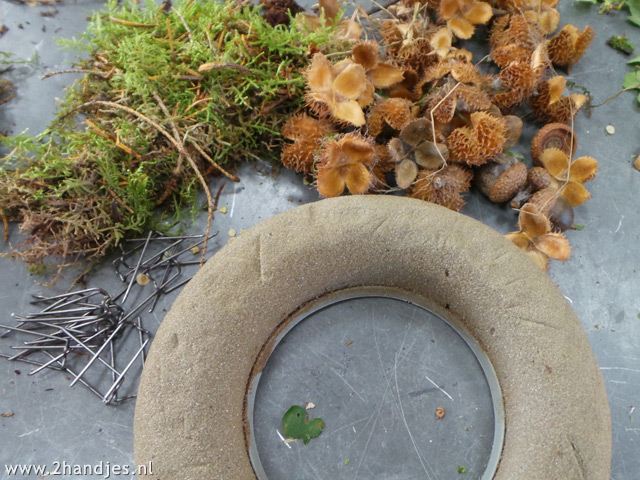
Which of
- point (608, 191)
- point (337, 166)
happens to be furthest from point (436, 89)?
point (608, 191)

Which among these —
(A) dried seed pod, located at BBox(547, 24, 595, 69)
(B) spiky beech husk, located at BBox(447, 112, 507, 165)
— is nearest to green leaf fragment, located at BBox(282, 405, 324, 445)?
(B) spiky beech husk, located at BBox(447, 112, 507, 165)

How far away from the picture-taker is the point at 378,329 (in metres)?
1.23

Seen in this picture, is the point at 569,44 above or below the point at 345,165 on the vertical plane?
above

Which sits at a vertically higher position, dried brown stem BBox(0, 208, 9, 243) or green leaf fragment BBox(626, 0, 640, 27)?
green leaf fragment BBox(626, 0, 640, 27)

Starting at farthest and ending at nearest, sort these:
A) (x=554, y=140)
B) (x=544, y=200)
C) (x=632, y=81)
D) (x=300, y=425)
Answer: (x=632, y=81), (x=554, y=140), (x=544, y=200), (x=300, y=425)

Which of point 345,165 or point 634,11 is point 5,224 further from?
point 634,11

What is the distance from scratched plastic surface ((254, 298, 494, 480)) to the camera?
1.14 m

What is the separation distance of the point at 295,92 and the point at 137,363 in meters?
0.87

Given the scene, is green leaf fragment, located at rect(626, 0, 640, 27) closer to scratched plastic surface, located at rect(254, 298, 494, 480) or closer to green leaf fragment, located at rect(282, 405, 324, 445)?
scratched plastic surface, located at rect(254, 298, 494, 480)

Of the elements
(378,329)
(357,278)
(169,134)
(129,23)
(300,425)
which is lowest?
(300,425)

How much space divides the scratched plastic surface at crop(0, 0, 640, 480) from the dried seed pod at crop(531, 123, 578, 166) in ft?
0.24

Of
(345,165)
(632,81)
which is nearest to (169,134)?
(345,165)

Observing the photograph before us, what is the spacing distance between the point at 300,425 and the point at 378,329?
0.31m

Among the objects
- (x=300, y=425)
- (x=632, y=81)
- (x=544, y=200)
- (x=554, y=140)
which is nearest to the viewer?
(x=300, y=425)
